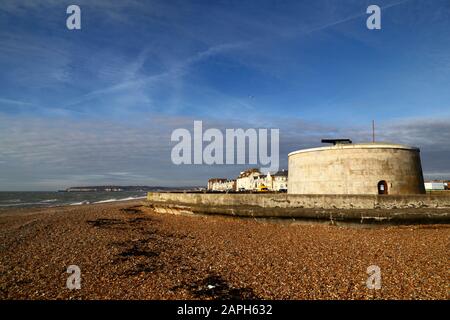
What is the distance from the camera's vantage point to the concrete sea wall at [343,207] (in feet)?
38.9

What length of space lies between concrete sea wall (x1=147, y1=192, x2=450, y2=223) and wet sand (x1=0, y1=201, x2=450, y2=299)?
516 millimetres

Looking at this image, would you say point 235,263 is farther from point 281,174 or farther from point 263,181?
point 263,181

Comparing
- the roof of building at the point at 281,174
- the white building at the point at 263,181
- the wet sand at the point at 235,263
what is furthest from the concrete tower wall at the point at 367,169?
the roof of building at the point at 281,174

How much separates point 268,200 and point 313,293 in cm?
797

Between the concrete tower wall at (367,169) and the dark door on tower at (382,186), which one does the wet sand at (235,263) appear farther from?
the concrete tower wall at (367,169)

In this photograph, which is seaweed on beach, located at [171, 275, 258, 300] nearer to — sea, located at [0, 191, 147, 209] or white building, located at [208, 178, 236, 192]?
sea, located at [0, 191, 147, 209]

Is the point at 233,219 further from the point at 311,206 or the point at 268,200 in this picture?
the point at 311,206

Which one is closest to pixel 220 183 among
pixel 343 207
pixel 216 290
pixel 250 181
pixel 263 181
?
pixel 250 181

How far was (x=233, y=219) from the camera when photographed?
14.9 metres

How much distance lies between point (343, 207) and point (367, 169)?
152 inches

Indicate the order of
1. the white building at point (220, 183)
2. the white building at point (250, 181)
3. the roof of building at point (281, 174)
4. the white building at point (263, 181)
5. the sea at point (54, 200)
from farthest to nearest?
the white building at point (220, 183)
the white building at point (250, 181)
the roof of building at point (281, 174)
the white building at point (263, 181)
the sea at point (54, 200)

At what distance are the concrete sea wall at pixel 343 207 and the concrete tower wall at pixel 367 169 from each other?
9.87 ft

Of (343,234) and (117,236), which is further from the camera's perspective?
(117,236)
